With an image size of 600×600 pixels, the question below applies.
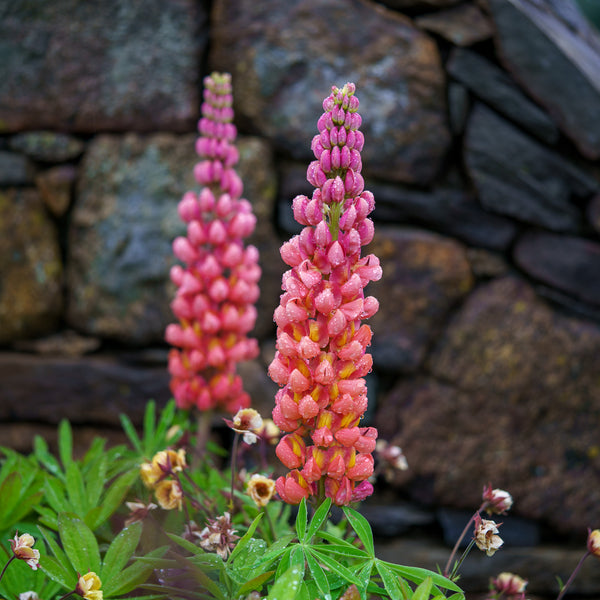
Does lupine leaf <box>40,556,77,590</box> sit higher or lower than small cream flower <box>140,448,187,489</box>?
lower

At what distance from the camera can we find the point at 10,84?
8.22ft

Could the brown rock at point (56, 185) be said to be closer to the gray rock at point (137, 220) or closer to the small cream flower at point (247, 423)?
the gray rock at point (137, 220)

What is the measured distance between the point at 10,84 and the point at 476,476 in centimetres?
260

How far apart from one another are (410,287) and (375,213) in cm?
36

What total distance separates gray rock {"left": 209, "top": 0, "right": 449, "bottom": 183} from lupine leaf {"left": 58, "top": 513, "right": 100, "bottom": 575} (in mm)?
1881

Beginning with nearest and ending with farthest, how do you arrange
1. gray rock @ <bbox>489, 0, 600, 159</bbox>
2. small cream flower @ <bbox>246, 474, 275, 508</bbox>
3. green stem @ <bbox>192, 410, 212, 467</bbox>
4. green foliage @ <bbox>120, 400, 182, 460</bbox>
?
small cream flower @ <bbox>246, 474, 275, 508</bbox> < green foliage @ <bbox>120, 400, 182, 460</bbox> < green stem @ <bbox>192, 410, 212, 467</bbox> < gray rock @ <bbox>489, 0, 600, 159</bbox>

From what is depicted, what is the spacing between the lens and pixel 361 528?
93cm

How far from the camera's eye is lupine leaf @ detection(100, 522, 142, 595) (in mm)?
983

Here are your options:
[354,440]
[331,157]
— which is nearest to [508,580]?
[354,440]

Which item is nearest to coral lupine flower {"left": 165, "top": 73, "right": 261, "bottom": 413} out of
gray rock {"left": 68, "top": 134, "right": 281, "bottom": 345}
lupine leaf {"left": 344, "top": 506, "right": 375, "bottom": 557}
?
lupine leaf {"left": 344, "top": 506, "right": 375, "bottom": 557}

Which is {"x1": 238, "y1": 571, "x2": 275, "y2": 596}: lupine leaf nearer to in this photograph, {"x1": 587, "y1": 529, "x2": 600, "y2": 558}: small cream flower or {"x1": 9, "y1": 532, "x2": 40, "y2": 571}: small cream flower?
{"x1": 9, "y1": 532, "x2": 40, "y2": 571}: small cream flower

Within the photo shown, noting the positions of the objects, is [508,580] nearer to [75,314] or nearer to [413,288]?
[413,288]

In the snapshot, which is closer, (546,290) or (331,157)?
(331,157)

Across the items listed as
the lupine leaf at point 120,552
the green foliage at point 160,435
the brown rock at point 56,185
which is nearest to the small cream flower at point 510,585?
the lupine leaf at point 120,552
